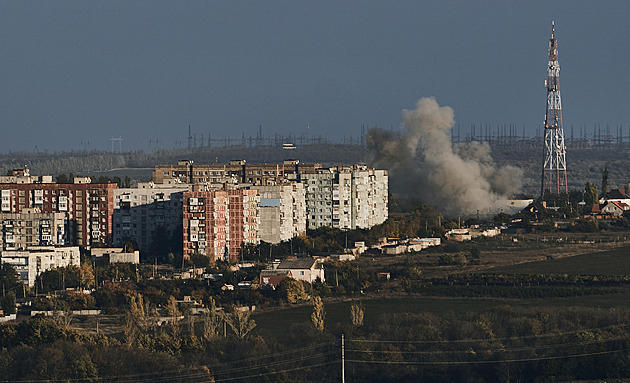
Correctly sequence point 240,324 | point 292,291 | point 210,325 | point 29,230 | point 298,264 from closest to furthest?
point 240,324
point 210,325
point 292,291
point 298,264
point 29,230

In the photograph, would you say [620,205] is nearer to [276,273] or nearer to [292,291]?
[276,273]

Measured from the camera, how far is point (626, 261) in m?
53.6

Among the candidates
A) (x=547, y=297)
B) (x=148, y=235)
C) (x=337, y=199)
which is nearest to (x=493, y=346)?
(x=547, y=297)

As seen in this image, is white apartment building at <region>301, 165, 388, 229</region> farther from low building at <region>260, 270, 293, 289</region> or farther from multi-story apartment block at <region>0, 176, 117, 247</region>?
low building at <region>260, 270, 293, 289</region>

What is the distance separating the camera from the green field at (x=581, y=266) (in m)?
50.8

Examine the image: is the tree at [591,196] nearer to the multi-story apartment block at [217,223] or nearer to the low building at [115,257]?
the multi-story apartment block at [217,223]

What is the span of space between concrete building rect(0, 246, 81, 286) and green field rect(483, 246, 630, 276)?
48.1 feet

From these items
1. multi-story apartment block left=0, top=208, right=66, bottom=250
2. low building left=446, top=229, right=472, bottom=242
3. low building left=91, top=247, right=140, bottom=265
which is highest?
multi-story apartment block left=0, top=208, right=66, bottom=250

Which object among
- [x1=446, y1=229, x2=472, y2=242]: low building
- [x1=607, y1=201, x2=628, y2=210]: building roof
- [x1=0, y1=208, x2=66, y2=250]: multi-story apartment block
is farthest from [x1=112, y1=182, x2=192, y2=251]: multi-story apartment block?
[x1=607, y1=201, x2=628, y2=210]: building roof

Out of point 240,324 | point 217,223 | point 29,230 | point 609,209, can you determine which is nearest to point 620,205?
point 609,209

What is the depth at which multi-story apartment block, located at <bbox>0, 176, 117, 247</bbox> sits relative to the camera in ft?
200

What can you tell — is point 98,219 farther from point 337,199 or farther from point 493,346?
point 493,346

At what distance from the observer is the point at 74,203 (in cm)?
6172

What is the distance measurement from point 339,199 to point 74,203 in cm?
1419
